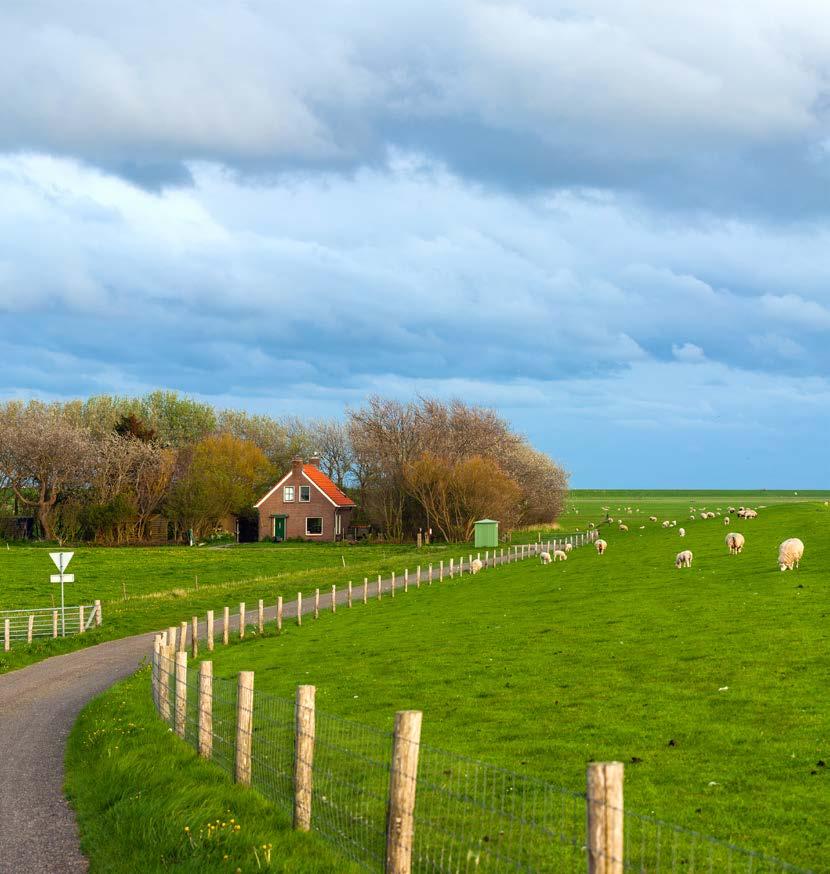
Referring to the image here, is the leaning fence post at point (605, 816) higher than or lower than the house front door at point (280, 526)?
higher

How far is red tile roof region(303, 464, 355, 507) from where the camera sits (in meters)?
114

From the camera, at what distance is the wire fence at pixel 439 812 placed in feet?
33.5

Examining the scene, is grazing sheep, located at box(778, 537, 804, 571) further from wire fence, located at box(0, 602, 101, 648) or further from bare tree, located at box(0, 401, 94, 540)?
bare tree, located at box(0, 401, 94, 540)

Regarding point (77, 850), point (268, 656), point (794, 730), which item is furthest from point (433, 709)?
point (268, 656)

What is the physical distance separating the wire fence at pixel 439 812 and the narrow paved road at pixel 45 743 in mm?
2679

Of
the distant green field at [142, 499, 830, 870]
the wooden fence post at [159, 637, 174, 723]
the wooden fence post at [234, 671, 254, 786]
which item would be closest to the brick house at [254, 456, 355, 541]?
the distant green field at [142, 499, 830, 870]

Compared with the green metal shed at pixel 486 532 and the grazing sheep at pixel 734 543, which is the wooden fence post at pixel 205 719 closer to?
the grazing sheep at pixel 734 543

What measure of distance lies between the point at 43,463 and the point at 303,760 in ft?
342

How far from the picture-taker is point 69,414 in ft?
452

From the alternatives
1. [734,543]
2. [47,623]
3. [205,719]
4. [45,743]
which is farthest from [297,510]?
[205,719]

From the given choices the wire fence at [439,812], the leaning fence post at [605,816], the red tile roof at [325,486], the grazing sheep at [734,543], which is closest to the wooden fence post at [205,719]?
the wire fence at [439,812]

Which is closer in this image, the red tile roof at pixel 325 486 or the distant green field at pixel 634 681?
the distant green field at pixel 634 681

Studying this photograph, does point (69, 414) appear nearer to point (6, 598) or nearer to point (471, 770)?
point (6, 598)

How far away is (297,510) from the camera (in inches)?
4473
